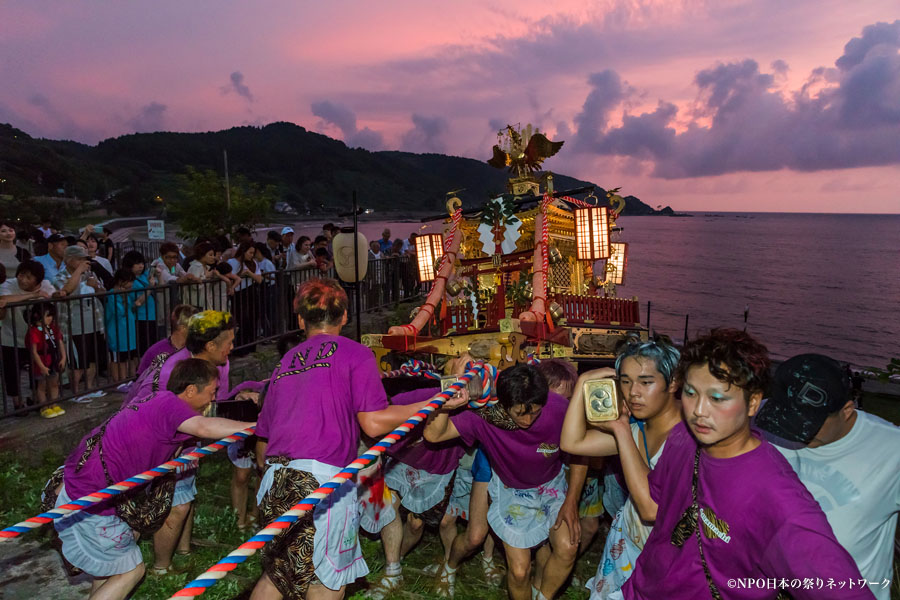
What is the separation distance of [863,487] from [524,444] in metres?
2.12

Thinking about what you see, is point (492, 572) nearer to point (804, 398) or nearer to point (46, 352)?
point (804, 398)

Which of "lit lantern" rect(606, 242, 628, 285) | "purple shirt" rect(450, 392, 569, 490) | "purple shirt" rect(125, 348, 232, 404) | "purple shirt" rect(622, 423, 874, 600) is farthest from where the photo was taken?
"lit lantern" rect(606, 242, 628, 285)

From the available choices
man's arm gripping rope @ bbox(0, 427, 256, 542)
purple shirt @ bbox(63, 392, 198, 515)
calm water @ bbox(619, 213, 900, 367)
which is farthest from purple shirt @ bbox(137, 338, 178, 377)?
calm water @ bbox(619, 213, 900, 367)

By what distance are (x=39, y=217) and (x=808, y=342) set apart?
5265 cm

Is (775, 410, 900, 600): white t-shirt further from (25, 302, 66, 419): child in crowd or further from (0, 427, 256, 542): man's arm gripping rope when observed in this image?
(25, 302, 66, 419): child in crowd

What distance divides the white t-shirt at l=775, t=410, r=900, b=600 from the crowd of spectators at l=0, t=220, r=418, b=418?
7.89m

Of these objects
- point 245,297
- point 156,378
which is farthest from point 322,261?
point 156,378

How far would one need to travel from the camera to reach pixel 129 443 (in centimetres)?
376

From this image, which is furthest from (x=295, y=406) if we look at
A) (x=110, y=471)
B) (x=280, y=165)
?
(x=280, y=165)

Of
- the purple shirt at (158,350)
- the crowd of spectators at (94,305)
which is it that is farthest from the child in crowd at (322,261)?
the purple shirt at (158,350)

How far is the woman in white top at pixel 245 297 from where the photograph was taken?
396 inches

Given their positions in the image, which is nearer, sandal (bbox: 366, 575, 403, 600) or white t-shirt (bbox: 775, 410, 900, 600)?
white t-shirt (bbox: 775, 410, 900, 600)

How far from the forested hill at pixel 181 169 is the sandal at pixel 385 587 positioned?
4653 cm

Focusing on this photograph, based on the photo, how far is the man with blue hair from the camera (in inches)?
126
